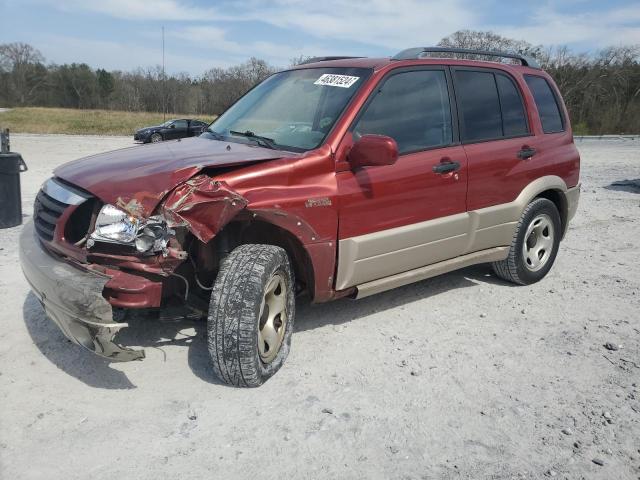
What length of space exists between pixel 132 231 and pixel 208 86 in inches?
2392

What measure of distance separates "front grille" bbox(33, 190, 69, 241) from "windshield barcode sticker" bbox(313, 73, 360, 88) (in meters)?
2.05

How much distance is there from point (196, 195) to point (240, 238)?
67 centimetres

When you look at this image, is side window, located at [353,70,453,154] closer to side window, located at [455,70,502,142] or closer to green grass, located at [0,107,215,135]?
side window, located at [455,70,502,142]

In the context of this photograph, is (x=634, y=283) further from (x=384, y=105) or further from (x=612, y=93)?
(x=612, y=93)

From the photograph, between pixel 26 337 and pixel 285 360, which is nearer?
pixel 285 360

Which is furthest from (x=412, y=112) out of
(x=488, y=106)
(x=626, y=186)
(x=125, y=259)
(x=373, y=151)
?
(x=626, y=186)

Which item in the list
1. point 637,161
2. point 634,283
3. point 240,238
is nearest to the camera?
point 240,238

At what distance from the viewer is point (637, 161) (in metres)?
17.0

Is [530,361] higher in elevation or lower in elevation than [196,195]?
lower

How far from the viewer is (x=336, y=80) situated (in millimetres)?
→ 4156

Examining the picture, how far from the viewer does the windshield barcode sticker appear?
405cm

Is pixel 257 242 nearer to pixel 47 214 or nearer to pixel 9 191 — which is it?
pixel 47 214

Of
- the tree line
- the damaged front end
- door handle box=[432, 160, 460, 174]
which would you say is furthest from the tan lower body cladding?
the tree line

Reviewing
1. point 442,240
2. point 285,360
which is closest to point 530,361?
point 442,240
